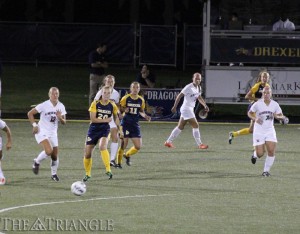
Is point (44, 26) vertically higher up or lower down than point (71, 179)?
higher up

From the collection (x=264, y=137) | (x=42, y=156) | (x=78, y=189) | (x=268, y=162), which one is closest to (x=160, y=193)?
(x=78, y=189)

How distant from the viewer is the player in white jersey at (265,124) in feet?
75.0

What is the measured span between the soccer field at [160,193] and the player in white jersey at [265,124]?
561 millimetres

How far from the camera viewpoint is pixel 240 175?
23172 millimetres

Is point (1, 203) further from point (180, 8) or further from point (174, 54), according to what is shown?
point (180, 8)

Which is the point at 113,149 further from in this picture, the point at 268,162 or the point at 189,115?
the point at 189,115

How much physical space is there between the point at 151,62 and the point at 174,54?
111 cm

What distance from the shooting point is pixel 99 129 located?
21469mm

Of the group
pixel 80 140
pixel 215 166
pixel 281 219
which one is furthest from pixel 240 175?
pixel 80 140

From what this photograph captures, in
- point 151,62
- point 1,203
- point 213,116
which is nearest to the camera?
point 1,203

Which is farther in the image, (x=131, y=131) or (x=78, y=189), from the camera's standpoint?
(x=131, y=131)

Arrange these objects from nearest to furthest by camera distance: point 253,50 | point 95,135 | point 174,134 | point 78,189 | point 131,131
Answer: point 78,189 < point 95,135 < point 131,131 < point 174,134 < point 253,50

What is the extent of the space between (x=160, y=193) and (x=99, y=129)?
6.83 feet

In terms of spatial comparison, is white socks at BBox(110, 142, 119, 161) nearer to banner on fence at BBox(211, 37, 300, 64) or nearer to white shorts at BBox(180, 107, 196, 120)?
white shorts at BBox(180, 107, 196, 120)
